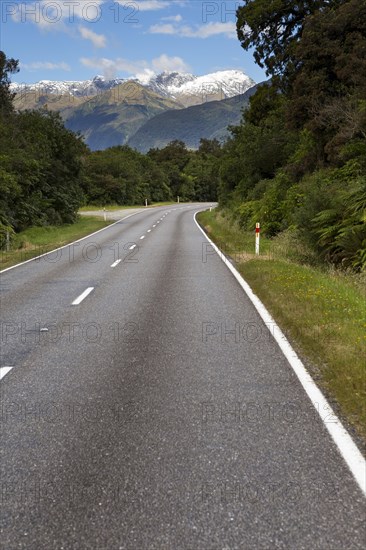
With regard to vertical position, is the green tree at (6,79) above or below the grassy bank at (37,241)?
above

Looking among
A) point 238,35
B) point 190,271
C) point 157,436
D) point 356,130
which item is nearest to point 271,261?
point 190,271

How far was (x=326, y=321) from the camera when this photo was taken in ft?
22.1

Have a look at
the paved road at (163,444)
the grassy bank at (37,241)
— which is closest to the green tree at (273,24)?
the grassy bank at (37,241)

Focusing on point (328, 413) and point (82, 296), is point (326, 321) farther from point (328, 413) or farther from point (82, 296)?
point (82, 296)

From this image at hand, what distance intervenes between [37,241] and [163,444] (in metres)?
22.2

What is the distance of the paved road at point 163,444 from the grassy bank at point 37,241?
37.0ft

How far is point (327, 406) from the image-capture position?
4.27 m

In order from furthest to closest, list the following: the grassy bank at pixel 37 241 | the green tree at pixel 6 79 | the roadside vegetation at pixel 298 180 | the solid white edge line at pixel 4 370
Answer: the green tree at pixel 6 79, the grassy bank at pixel 37 241, the roadside vegetation at pixel 298 180, the solid white edge line at pixel 4 370

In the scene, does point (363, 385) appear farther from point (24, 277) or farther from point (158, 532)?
point (24, 277)

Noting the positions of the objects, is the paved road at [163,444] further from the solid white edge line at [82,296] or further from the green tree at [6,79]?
the green tree at [6,79]

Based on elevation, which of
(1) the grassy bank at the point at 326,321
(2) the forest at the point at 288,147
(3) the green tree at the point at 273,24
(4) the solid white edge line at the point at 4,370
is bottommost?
(4) the solid white edge line at the point at 4,370

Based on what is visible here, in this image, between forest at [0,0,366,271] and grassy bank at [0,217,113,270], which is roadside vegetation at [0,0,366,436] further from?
grassy bank at [0,217,113,270]

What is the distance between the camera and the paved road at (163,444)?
267 cm

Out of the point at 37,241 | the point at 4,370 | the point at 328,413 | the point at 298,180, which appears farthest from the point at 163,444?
the point at 37,241
